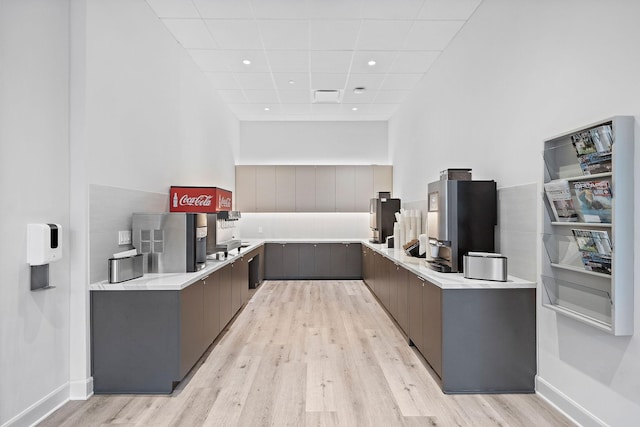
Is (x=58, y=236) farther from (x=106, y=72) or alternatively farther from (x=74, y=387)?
(x=106, y=72)

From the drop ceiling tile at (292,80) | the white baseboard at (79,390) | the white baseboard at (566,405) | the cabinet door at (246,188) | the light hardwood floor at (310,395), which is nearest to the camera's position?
the white baseboard at (566,405)

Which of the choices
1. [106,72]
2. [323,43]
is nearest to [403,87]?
[323,43]

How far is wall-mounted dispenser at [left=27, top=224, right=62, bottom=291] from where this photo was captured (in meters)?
2.25

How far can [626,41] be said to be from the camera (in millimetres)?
1927

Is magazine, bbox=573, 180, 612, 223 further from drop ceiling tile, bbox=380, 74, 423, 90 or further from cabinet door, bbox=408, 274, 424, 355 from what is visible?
drop ceiling tile, bbox=380, 74, 423, 90

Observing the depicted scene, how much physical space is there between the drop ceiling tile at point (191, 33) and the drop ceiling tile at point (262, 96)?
5.11 feet

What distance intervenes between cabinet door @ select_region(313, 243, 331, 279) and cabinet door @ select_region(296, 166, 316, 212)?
810 millimetres

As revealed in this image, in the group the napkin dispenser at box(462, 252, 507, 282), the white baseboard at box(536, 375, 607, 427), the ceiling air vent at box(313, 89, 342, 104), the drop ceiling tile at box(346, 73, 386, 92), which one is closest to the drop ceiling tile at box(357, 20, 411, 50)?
the drop ceiling tile at box(346, 73, 386, 92)

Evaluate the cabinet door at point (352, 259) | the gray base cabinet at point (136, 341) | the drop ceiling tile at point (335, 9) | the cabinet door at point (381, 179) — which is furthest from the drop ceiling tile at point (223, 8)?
the cabinet door at point (352, 259)

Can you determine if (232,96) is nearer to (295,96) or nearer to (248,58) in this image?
(295,96)

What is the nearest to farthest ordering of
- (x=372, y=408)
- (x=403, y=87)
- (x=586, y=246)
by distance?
(x=586, y=246)
(x=372, y=408)
(x=403, y=87)

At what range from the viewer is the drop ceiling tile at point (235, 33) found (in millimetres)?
A: 3723

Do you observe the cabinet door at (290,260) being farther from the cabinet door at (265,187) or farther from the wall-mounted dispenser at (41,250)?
the wall-mounted dispenser at (41,250)

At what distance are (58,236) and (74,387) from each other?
1161 millimetres
